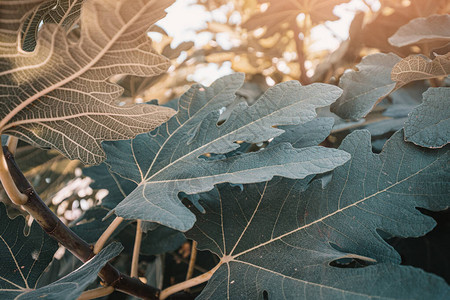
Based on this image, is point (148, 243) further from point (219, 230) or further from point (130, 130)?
point (130, 130)

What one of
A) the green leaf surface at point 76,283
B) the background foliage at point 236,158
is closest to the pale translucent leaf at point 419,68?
the background foliage at point 236,158

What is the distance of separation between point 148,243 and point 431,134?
0.79 metres

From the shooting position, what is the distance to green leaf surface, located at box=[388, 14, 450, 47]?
0.89m

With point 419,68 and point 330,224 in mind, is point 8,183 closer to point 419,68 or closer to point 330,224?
point 330,224

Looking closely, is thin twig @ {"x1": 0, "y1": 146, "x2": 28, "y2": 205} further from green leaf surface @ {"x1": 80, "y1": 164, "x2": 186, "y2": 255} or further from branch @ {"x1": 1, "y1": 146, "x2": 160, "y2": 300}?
green leaf surface @ {"x1": 80, "y1": 164, "x2": 186, "y2": 255}

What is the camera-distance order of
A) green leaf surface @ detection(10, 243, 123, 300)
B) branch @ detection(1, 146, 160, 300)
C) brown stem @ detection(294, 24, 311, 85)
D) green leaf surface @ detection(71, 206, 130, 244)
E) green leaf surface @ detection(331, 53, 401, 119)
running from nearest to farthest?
1. green leaf surface @ detection(10, 243, 123, 300)
2. branch @ detection(1, 146, 160, 300)
3. green leaf surface @ detection(331, 53, 401, 119)
4. green leaf surface @ detection(71, 206, 130, 244)
5. brown stem @ detection(294, 24, 311, 85)

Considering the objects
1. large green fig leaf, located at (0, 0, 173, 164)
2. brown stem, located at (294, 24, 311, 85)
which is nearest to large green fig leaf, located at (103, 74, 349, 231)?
large green fig leaf, located at (0, 0, 173, 164)

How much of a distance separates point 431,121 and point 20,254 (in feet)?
2.70

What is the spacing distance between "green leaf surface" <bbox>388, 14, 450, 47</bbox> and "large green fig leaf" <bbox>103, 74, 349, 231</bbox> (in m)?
0.36

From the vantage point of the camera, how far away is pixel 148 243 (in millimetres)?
1100

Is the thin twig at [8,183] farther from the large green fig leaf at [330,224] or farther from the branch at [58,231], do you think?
the large green fig leaf at [330,224]

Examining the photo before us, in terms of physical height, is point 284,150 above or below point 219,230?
above

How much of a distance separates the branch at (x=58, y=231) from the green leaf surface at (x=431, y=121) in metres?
0.59

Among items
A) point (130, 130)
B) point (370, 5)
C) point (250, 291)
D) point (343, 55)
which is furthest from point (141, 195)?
point (370, 5)
